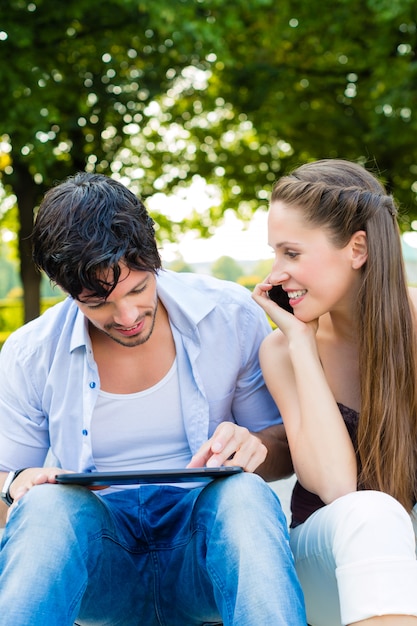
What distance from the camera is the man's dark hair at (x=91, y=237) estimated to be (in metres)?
2.31

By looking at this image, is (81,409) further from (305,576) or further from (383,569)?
(383,569)

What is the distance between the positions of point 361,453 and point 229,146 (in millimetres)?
12451

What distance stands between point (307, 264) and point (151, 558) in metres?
0.93

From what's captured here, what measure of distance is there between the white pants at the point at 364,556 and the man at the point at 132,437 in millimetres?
140

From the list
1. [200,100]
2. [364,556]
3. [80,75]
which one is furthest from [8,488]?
[200,100]

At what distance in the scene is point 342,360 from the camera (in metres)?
2.65

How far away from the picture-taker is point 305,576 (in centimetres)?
228

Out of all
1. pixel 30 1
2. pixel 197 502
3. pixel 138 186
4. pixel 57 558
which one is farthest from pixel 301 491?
pixel 138 186

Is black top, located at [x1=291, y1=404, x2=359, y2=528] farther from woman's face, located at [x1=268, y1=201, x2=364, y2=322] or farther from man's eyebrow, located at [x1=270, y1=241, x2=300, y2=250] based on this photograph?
man's eyebrow, located at [x1=270, y1=241, x2=300, y2=250]

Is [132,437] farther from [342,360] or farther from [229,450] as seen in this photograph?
[342,360]

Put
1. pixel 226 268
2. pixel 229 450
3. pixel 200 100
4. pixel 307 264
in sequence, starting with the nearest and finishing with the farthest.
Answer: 1. pixel 229 450
2. pixel 307 264
3. pixel 226 268
4. pixel 200 100

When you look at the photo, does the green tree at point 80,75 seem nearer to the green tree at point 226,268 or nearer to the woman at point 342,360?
the green tree at point 226,268

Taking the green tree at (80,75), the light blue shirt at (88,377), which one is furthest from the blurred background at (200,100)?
the light blue shirt at (88,377)

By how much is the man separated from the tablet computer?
1.6 inches
